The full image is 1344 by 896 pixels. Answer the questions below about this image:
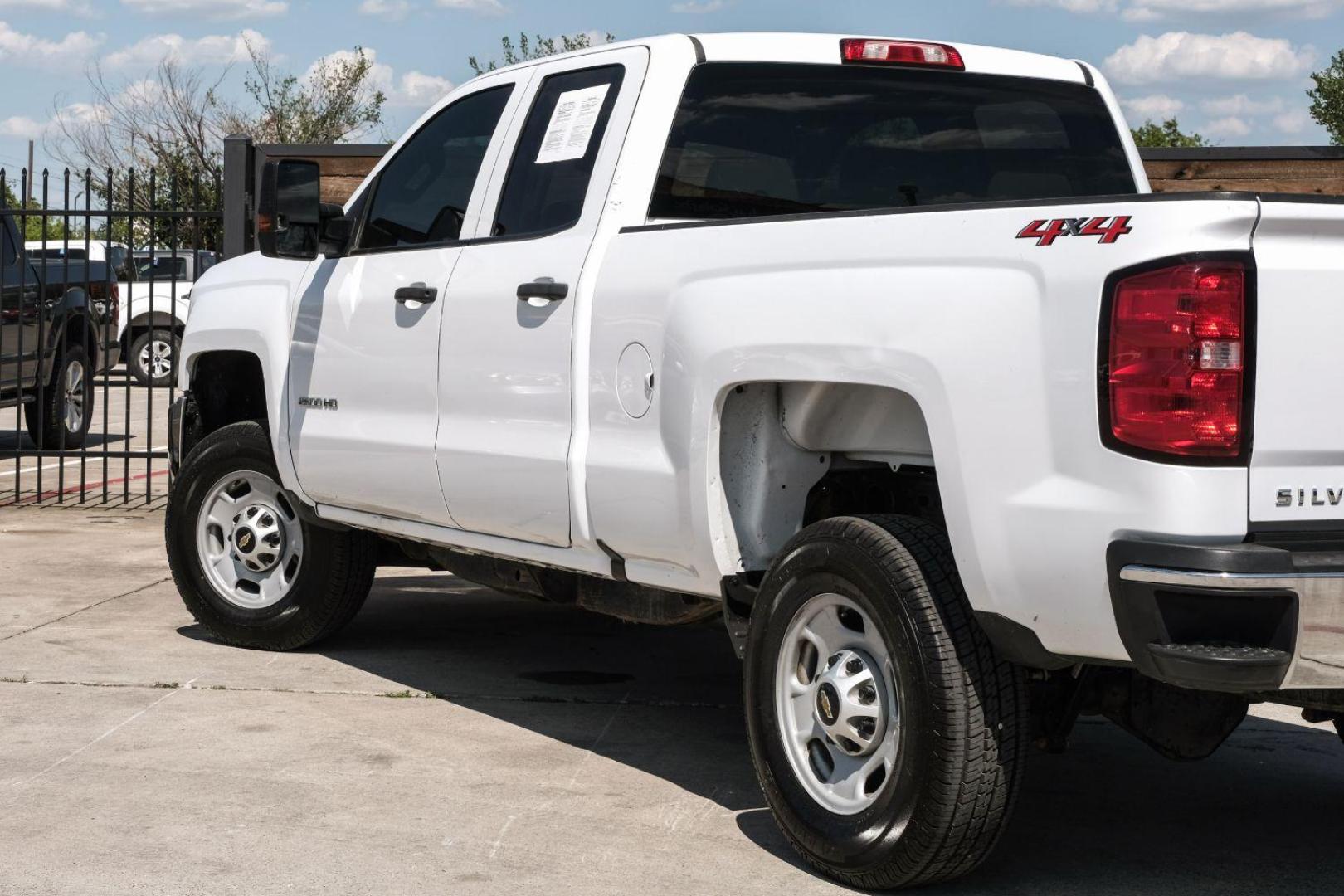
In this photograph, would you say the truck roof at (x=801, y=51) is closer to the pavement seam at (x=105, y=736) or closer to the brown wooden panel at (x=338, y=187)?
the pavement seam at (x=105, y=736)

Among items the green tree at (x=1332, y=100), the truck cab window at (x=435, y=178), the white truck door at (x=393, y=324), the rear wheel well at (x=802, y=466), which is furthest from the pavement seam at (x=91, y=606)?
the green tree at (x=1332, y=100)

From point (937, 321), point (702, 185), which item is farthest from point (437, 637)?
point (937, 321)

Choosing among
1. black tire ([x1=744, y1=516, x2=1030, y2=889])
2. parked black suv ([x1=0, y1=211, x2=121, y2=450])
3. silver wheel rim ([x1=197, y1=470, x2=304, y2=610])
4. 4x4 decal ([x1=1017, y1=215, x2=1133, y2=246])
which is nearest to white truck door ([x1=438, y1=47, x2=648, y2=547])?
black tire ([x1=744, y1=516, x2=1030, y2=889])

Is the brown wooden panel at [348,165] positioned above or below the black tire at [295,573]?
above

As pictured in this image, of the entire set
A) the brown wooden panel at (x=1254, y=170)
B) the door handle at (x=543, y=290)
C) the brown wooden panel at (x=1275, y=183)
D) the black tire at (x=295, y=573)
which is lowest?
the black tire at (x=295, y=573)

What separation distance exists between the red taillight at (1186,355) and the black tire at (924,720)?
0.69m

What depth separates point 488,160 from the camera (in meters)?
6.01

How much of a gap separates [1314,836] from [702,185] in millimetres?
2510

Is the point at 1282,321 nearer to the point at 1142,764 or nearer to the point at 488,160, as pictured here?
the point at 1142,764

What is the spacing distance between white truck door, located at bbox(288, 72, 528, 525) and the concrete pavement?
2.59 ft

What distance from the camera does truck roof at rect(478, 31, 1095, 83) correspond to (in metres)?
→ 5.54

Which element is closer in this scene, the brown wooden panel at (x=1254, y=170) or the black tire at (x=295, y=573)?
the black tire at (x=295, y=573)

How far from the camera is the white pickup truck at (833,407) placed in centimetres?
359

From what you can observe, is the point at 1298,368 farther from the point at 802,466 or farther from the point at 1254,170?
the point at 1254,170
